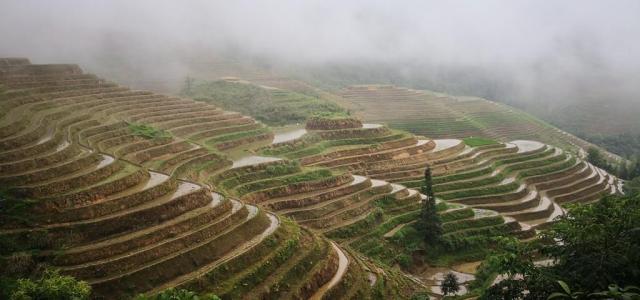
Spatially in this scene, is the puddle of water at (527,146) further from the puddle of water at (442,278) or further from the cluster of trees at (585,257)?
the cluster of trees at (585,257)

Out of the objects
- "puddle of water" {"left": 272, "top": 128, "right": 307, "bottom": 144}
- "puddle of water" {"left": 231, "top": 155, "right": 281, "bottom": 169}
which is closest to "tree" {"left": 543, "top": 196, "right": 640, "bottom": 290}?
"puddle of water" {"left": 231, "top": 155, "right": 281, "bottom": 169}

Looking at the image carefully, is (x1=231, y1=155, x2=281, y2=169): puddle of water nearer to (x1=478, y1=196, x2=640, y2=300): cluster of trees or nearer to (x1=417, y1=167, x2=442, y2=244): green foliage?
Result: (x1=417, y1=167, x2=442, y2=244): green foliage

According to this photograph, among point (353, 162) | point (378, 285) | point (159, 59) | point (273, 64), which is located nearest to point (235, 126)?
point (353, 162)

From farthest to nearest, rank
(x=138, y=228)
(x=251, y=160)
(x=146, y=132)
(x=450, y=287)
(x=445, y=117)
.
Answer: (x=445, y=117) → (x=251, y=160) → (x=146, y=132) → (x=450, y=287) → (x=138, y=228)

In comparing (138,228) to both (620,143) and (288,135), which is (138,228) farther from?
(620,143)

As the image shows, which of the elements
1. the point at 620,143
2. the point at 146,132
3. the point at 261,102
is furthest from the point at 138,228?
the point at 620,143

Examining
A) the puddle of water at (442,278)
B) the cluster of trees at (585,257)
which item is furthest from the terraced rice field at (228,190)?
the cluster of trees at (585,257)
